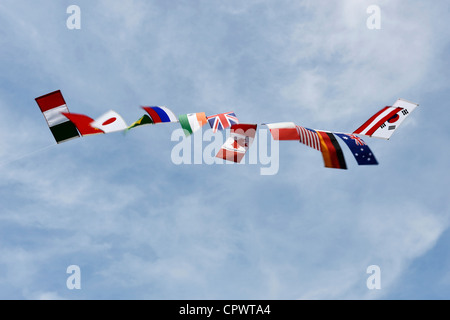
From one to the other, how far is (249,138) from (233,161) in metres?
1.10

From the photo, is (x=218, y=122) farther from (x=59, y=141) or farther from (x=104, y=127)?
(x=59, y=141)

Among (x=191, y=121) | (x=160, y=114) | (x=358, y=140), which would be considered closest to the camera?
(x=160, y=114)

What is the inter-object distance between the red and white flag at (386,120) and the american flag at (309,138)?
224 centimetres

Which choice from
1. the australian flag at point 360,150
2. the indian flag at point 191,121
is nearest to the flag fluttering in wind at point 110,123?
the indian flag at point 191,121

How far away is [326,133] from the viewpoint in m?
15.1

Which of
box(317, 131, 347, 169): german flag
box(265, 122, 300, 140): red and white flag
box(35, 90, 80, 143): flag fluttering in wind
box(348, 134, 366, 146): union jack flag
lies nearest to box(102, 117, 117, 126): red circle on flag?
box(35, 90, 80, 143): flag fluttering in wind

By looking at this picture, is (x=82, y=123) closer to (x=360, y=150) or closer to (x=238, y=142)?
(x=238, y=142)

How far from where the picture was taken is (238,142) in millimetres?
15398

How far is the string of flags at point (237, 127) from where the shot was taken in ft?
46.3

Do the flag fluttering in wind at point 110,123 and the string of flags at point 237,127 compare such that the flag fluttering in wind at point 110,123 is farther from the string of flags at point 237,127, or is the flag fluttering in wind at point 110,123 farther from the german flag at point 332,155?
the german flag at point 332,155

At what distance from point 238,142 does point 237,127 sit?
1.90 feet

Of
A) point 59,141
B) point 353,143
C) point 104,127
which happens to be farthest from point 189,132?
point 353,143

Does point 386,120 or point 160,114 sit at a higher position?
point 160,114

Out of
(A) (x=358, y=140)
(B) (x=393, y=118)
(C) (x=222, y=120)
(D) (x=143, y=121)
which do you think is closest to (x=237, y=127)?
(C) (x=222, y=120)
